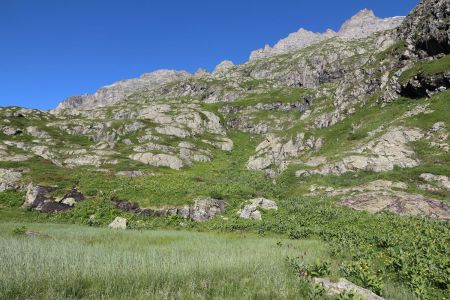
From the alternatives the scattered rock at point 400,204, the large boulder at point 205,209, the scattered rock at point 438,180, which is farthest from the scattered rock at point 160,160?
the scattered rock at point 438,180

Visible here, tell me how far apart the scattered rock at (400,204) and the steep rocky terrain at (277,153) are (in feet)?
0.49

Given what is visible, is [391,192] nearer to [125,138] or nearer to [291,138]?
[291,138]

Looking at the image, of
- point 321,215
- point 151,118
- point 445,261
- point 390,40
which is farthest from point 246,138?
point 445,261

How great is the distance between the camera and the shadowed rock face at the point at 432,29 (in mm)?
85500

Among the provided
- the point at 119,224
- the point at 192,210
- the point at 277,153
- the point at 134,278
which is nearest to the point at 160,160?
the point at 277,153

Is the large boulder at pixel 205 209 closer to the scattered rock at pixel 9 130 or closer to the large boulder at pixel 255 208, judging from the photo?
the large boulder at pixel 255 208

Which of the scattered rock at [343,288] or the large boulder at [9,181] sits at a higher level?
the large boulder at [9,181]

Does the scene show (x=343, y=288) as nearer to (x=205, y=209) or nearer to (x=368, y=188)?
(x=205, y=209)

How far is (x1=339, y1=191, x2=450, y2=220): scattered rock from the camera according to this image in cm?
4156

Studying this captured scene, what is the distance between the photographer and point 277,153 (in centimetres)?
9869

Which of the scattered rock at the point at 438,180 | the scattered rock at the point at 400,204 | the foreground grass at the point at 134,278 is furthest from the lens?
the scattered rock at the point at 438,180

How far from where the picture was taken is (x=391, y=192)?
48.1 m

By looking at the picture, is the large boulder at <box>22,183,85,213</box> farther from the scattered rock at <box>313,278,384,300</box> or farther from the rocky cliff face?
the scattered rock at <box>313,278,384,300</box>

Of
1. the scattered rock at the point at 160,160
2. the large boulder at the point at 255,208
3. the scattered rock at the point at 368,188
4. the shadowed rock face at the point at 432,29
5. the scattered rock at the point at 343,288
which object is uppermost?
the shadowed rock face at the point at 432,29
